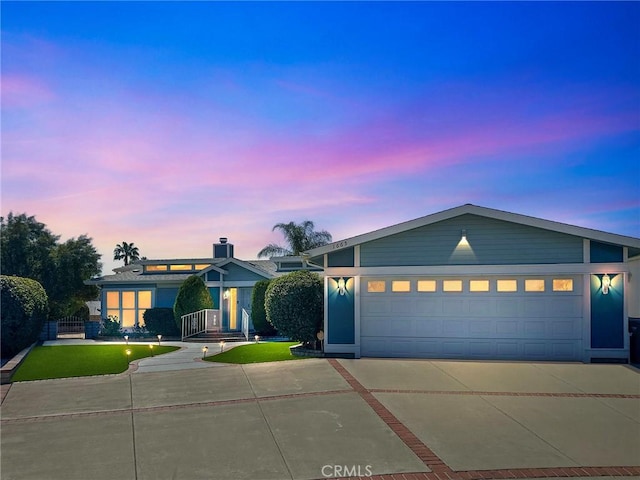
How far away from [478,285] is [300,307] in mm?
5132

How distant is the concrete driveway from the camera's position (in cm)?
590

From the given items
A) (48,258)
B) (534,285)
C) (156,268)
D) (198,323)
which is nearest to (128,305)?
(156,268)

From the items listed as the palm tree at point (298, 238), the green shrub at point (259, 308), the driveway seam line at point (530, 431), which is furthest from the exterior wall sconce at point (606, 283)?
the palm tree at point (298, 238)

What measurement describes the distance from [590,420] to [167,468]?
6638 millimetres

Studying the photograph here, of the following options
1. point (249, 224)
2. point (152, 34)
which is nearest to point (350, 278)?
point (152, 34)

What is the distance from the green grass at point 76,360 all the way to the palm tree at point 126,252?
41.4 metres

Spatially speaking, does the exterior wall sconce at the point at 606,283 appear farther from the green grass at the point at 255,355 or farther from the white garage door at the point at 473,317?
the green grass at the point at 255,355

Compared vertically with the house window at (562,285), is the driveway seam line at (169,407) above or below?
below

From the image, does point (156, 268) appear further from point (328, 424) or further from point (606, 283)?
point (606, 283)

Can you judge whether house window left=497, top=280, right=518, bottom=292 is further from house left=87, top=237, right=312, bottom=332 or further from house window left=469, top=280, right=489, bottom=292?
house left=87, top=237, right=312, bottom=332

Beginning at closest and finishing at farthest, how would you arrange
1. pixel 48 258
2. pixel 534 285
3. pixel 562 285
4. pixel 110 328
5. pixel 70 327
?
pixel 562 285
pixel 534 285
pixel 110 328
pixel 70 327
pixel 48 258

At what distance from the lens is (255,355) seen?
14320 millimetres

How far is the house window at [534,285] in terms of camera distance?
41.9 feet

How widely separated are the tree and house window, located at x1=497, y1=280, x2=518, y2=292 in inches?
1038
